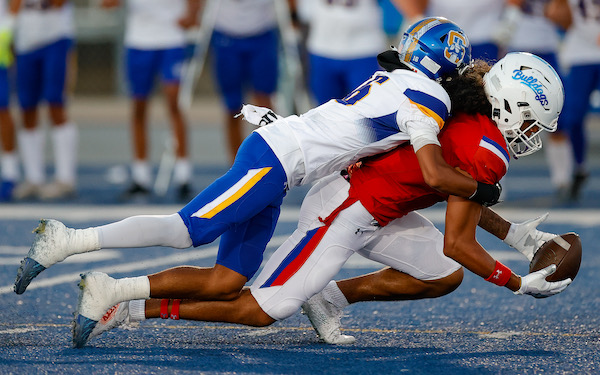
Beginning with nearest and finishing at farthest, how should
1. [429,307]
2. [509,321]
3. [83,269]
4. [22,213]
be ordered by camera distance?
[509,321]
[429,307]
[83,269]
[22,213]

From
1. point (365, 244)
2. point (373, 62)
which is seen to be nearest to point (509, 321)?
point (365, 244)

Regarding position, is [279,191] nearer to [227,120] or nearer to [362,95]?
[362,95]

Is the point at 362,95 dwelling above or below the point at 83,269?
above

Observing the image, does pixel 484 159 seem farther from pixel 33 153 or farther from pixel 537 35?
pixel 33 153

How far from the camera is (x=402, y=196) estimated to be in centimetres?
389

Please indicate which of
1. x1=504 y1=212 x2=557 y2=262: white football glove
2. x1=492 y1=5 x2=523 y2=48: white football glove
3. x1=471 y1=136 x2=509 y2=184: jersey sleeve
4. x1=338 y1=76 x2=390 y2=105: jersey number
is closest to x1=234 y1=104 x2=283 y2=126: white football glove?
x1=338 y1=76 x2=390 y2=105: jersey number

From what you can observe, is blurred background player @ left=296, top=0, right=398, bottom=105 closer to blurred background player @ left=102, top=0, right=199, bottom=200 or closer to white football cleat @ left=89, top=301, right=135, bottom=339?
blurred background player @ left=102, top=0, right=199, bottom=200

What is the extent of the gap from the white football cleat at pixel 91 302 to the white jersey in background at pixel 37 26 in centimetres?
460

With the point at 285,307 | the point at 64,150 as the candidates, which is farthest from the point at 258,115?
the point at 64,150

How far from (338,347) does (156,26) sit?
4.64 m

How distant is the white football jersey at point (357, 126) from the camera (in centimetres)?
376

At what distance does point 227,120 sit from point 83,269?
2897mm

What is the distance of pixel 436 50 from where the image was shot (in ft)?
12.8

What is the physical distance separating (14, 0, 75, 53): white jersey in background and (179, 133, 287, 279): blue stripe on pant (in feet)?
14.9
